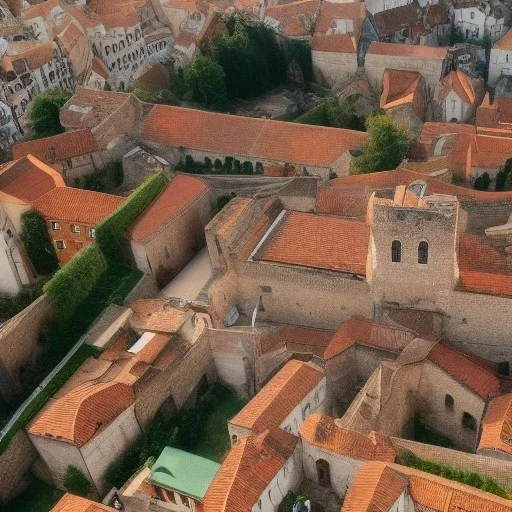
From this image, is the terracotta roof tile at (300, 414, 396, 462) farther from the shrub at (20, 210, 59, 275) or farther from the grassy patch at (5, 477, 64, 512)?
the shrub at (20, 210, 59, 275)

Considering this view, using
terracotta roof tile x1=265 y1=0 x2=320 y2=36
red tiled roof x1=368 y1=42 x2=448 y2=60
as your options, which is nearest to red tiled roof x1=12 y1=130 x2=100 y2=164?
terracotta roof tile x1=265 y1=0 x2=320 y2=36

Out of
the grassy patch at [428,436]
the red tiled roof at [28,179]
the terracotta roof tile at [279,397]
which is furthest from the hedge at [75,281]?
the grassy patch at [428,436]

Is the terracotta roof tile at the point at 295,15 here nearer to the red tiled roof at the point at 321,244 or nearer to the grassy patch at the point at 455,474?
the red tiled roof at the point at 321,244

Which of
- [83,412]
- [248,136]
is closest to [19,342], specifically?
[83,412]

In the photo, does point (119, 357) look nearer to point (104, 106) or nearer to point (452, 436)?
point (452, 436)

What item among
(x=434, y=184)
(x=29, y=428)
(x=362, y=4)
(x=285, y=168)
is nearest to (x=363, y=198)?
(x=434, y=184)

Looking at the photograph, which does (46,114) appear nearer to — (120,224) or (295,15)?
(120,224)
